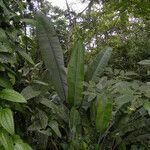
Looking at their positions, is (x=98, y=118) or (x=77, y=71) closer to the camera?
(x=98, y=118)

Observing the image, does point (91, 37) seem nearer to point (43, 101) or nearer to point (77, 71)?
point (77, 71)

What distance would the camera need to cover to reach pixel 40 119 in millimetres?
2436

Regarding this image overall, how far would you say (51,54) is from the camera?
10.3ft

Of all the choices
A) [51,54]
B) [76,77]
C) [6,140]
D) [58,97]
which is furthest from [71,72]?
[6,140]

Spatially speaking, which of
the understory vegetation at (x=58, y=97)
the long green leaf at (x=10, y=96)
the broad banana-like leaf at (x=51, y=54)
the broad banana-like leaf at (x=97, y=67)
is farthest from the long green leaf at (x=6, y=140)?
the broad banana-like leaf at (x=97, y=67)

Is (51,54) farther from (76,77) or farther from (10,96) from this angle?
(10,96)

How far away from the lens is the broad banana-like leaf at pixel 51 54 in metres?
3.13

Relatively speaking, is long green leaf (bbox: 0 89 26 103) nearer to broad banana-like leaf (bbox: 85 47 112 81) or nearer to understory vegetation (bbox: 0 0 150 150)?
understory vegetation (bbox: 0 0 150 150)

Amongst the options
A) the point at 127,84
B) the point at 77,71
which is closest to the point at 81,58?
the point at 77,71

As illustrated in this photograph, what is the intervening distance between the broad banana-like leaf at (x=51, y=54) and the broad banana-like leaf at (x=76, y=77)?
0.18m

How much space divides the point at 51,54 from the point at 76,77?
36 cm

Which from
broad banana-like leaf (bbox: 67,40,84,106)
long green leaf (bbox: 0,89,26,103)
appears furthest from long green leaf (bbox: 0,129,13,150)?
broad banana-like leaf (bbox: 67,40,84,106)

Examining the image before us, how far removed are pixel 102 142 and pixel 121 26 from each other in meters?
5.85

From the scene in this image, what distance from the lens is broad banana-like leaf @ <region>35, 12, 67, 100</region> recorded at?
123 inches
